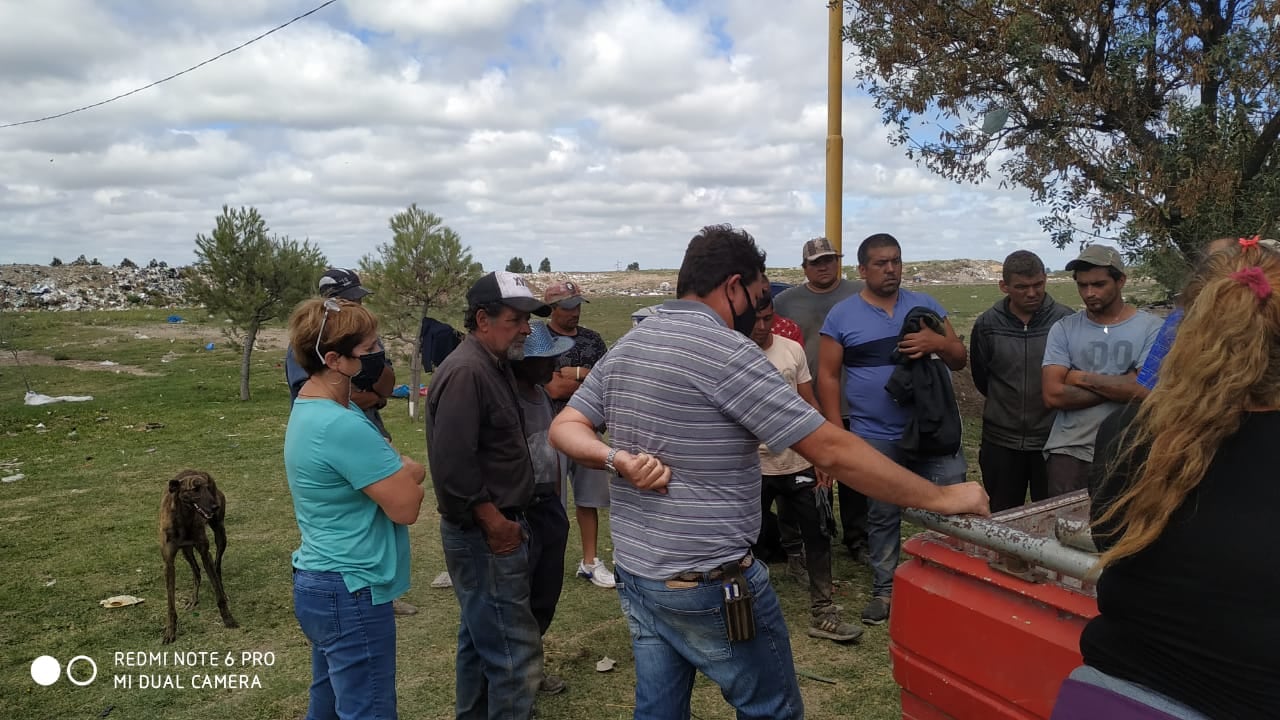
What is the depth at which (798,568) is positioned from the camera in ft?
18.6

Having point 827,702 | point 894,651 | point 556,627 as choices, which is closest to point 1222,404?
point 894,651

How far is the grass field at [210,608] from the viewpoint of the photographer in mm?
4285

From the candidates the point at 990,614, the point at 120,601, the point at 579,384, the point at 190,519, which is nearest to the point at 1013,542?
the point at 990,614

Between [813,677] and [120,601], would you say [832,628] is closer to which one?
[813,677]

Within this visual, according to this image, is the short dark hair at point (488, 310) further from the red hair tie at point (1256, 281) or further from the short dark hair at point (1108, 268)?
the short dark hair at point (1108, 268)

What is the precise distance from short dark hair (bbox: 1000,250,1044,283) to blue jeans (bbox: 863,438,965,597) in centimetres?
110

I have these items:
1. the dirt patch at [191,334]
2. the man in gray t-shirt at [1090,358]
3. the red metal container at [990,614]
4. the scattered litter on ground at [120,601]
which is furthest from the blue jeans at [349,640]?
the dirt patch at [191,334]

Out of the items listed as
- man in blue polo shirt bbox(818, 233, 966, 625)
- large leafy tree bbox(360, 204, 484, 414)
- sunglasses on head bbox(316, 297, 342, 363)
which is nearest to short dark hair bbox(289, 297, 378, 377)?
sunglasses on head bbox(316, 297, 342, 363)

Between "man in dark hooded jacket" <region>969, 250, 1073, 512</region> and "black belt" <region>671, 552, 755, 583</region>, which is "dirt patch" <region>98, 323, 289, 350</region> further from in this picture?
"black belt" <region>671, 552, 755, 583</region>

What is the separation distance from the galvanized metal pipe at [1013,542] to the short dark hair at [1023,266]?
286 centimetres

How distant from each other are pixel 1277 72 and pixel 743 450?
21.9ft

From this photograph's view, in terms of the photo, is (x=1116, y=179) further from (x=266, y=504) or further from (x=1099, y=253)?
(x=266, y=504)

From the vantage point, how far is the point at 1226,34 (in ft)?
22.0

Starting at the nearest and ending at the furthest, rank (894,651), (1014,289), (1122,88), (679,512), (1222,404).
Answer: (1222,404) < (679,512) < (894,651) < (1014,289) < (1122,88)
